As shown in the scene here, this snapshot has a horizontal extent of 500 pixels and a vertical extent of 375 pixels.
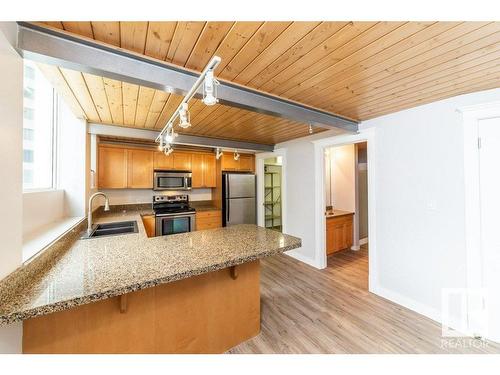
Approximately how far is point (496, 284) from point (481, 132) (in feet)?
4.50

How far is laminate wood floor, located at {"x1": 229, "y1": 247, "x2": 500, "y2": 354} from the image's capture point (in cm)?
177

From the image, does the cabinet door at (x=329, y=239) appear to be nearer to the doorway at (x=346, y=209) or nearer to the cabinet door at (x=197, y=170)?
the doorway at (x=346, y=209)

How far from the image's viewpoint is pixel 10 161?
0.99 meters

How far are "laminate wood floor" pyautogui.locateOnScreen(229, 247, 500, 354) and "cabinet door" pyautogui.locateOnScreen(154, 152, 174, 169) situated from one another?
2834 mm

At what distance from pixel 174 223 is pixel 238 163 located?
1.95 meters

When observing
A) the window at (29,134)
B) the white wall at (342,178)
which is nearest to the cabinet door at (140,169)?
the window at (29,134)

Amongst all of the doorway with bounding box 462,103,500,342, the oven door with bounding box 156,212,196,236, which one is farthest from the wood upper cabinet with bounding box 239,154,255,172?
the doorway with bounding box 462,103,500,342

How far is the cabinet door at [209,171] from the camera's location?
14.8ft

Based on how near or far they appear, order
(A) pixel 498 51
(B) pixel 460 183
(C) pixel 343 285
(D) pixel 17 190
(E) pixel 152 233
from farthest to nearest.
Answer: (E) pixel 152 233
(C) pixel 343 285
(B) pixel 460 183
(A) pixel 498 51
(D) pixel 17 190

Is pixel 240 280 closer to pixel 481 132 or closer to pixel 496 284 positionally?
pixel 496 284

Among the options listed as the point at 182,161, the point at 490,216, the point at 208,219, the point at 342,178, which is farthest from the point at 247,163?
the point at 490,216

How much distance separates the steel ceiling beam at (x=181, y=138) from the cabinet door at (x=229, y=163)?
0.72 m
